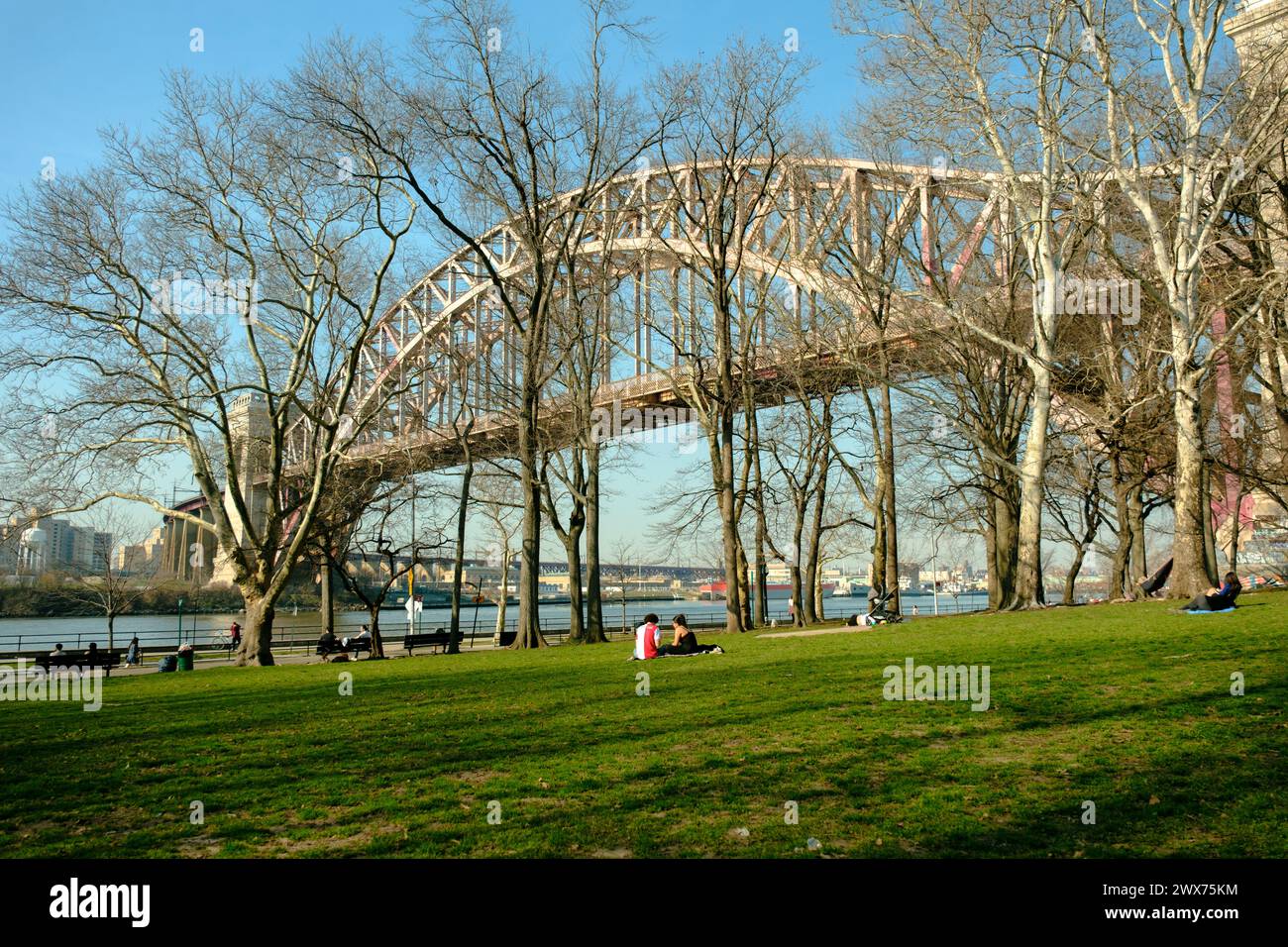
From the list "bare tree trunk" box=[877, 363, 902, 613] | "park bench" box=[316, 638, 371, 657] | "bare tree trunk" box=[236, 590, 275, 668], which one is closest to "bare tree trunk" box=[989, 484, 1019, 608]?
"bare tree trunk" box=[877, 363, 902, 613]

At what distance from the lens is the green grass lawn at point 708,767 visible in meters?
4.80

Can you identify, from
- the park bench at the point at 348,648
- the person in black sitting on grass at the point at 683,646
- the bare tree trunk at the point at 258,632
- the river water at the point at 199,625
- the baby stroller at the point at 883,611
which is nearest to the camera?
the person in black sitting on grass at the point at 683,646

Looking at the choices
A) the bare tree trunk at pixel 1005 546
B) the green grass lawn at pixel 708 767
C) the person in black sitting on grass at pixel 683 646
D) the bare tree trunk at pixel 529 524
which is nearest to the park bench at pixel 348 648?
the bare tree trunk at pixel 529 524

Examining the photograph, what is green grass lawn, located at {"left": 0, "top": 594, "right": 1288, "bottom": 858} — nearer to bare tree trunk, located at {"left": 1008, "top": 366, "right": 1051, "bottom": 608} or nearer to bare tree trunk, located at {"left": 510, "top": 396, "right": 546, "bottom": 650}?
bare tree trunk, located at {"left": 1008, "top": 366, "right": 1051, "bottom": 608}

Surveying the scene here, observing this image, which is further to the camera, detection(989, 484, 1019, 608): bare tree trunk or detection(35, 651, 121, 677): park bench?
detection(989, 484, 1019, 608): bare tree trunk

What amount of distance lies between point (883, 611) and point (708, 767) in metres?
15.8

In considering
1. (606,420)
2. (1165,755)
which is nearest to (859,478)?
(606,420)

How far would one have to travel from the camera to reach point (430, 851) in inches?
184

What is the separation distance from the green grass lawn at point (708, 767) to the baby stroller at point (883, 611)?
9.62 meters

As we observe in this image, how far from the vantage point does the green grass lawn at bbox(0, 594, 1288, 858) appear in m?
4.80

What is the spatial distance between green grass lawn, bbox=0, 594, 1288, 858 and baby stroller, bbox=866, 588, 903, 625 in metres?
9.62

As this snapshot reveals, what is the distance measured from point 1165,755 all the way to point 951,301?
1543cm

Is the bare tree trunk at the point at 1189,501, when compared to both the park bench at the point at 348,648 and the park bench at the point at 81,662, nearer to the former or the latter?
the park bench at the point at 348,648

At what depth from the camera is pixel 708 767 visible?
6227mm
